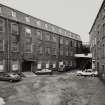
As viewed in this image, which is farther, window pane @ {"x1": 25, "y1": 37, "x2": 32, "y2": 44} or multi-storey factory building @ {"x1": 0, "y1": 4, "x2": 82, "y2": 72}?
window pane @ {"x1": 25, "y1": 37, "x2": 32, "y2": 44}

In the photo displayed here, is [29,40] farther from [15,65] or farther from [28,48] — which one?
[15,65]

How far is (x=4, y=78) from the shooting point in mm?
21609

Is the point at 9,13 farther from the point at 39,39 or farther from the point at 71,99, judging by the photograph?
the point at 71,99

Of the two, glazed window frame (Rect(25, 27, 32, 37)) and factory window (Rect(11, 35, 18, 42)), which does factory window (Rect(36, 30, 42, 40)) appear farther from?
factory window (Rect(11, 35, 18, 42))

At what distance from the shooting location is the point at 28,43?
97.9 feet

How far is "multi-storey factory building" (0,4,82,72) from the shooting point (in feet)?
82.4

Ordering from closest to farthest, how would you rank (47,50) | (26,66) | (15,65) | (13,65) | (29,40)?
(13,65) < (15,65) < (26,66) < (29,40) < (47,50)

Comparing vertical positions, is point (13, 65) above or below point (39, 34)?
below

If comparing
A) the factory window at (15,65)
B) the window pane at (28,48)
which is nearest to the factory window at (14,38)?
the window pane at (28,48)

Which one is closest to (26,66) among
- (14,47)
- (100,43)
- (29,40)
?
(14,47)

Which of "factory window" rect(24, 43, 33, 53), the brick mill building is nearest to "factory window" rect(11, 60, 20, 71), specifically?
"factory window" rect(24, 43, 33, 53)

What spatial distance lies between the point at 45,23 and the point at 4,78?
18511 mm

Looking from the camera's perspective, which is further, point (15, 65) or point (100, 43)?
point (15, 65)

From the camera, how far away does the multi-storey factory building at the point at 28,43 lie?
82.4 ft
